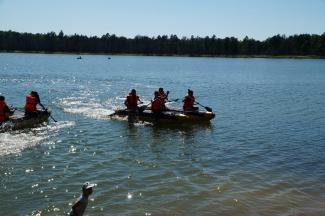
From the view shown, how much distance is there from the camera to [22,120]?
2392 centimetres

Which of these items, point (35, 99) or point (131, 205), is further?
point (35, 99)

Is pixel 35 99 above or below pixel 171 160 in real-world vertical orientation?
above

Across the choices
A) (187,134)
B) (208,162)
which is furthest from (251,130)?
(208,162)

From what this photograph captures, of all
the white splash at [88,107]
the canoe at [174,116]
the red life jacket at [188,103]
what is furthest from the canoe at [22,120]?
the red life jacket at [188,103]

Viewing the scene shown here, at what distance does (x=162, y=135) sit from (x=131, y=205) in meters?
11.0

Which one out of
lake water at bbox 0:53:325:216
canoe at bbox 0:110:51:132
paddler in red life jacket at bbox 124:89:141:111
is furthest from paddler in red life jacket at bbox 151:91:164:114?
canoe at bbox 0:110:51:132

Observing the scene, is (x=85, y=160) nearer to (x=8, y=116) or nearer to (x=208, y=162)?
(x=208, y=162)

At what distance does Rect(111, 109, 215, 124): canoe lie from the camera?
2683 cm

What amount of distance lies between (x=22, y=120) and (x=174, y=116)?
863cm

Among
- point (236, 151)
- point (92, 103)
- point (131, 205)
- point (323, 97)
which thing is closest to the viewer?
point (131, 205)

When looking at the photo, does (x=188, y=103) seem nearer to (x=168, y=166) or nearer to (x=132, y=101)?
(x=132, y=101)

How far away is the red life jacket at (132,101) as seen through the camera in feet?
93.4

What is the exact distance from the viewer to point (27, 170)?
16766 mm

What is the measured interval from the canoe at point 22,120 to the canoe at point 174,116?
5378mm
